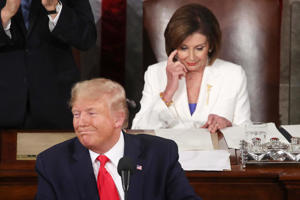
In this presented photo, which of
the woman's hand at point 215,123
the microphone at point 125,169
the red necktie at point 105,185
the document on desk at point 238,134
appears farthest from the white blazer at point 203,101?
the microphone at point 125,169

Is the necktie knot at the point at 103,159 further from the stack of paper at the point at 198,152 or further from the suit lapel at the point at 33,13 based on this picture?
the suit lapel at the point at 33,13

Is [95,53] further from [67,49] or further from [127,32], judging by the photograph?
[67,49]

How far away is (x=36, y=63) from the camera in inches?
125

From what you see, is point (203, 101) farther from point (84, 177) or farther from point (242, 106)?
point (84, 177)

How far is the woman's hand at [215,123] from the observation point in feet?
10.4

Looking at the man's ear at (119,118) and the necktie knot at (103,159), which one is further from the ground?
the man's ear at (119,118)

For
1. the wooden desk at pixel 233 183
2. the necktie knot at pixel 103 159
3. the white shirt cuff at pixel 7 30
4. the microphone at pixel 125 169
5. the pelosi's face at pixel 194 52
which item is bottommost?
the wooden desk at pixel 233 183

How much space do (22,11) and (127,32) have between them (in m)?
1.17

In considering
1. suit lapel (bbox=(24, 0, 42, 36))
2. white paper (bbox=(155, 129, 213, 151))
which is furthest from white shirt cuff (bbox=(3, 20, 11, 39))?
white paper (bbox=(155, 129, 213, 151))

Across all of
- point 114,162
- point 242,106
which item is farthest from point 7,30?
point 242,106

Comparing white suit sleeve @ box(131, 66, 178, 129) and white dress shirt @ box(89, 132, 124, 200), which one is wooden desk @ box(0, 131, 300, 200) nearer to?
white dress shirt @ box(89, 132, 124, 200)

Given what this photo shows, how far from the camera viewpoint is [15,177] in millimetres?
2559

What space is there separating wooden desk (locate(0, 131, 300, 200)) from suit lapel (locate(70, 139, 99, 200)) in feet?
1.73

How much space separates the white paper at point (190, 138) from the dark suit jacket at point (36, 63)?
0.60 m
